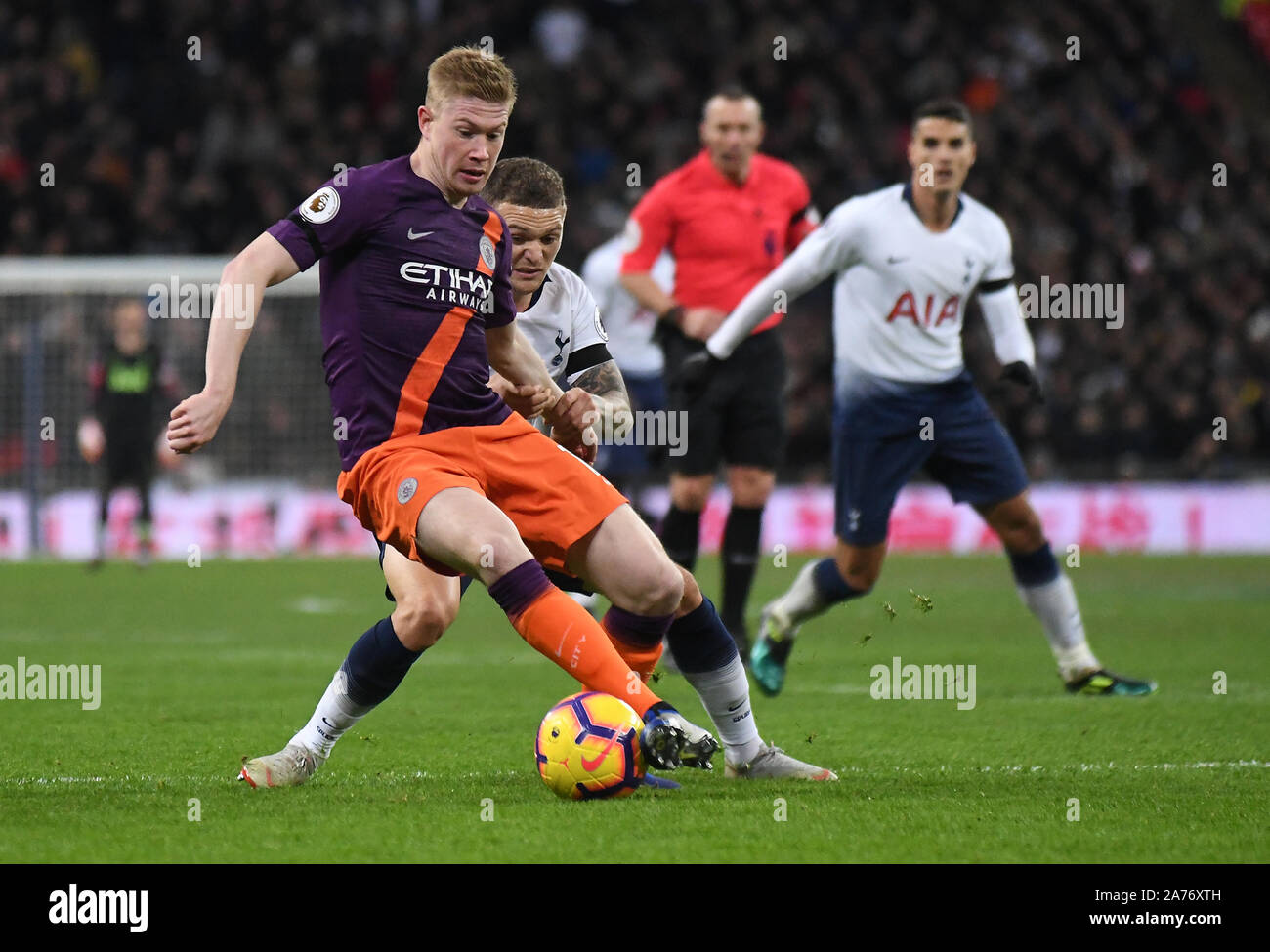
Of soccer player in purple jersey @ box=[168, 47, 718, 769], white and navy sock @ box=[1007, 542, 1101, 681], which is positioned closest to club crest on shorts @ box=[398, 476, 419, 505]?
soccer player in purple jersey @ box=[168, 47, 718, 769]

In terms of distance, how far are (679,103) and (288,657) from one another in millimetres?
12909

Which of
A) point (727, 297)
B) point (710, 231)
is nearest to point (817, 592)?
point (727, 297)

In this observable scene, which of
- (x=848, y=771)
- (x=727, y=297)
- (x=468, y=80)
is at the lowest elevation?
(x=848, y=771)

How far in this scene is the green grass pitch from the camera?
13.9 ft

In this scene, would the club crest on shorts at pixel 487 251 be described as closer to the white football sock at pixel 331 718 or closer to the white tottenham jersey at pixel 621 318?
the white football sock at pixel 331 718

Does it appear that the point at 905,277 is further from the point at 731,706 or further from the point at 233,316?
the point at 233,316

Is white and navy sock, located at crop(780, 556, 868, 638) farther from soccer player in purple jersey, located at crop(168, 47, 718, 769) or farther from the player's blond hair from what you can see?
the player's blond hair

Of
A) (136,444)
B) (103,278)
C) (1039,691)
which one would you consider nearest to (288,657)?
(1039,691)

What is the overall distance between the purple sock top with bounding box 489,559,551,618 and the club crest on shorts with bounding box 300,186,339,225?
1.05m

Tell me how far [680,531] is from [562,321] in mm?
3087

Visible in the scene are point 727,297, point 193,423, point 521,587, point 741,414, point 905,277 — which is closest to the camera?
point 193,423

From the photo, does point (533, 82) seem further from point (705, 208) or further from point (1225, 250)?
point (705, 208)

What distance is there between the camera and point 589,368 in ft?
18.9

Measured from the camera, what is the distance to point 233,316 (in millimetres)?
4566
